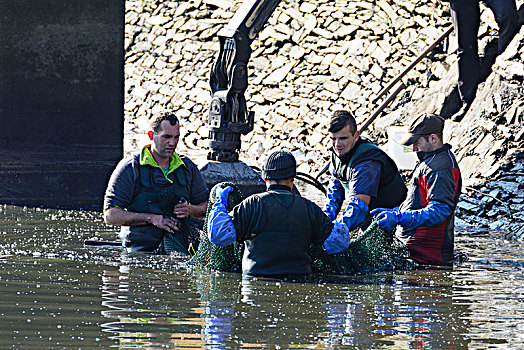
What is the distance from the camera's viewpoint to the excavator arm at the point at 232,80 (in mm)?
11430

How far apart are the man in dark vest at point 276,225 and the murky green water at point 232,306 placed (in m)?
0.24

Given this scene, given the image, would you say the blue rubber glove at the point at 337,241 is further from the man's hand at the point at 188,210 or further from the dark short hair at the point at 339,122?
the man's hand at the point at 188,210

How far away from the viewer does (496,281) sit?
8.27 metres

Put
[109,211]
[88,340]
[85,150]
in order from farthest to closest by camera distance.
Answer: [85,150], [109,211], [88,340]

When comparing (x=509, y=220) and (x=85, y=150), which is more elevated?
(x=85, y=150)

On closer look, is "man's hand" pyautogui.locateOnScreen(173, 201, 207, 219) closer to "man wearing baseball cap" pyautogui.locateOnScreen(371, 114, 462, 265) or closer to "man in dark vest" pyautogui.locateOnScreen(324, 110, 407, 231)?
"man in dark vest" pyautogui.locateOnScreen(324, 110, 407, 231)

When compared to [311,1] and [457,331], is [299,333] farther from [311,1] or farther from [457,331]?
[311,1]

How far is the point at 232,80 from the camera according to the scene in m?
11.4

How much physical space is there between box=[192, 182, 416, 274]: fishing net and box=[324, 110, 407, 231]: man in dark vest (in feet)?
0.60

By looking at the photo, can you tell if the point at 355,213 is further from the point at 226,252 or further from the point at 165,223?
the point at 165,223

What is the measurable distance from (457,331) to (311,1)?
17614 mm

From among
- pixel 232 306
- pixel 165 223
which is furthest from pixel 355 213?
pixel 232 306

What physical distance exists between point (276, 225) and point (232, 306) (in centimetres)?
92

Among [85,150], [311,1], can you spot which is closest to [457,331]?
[85,150]
